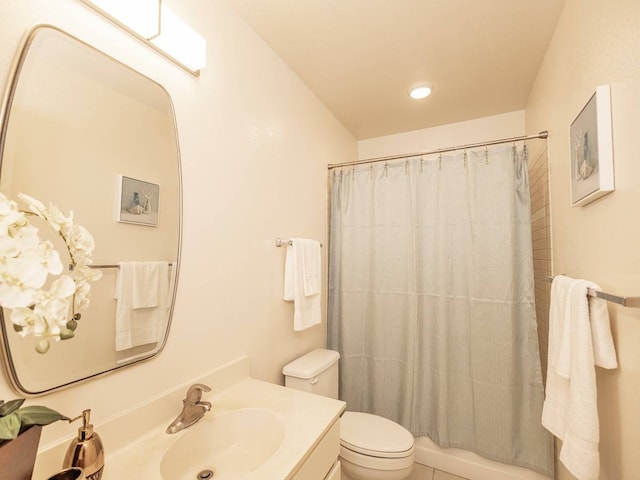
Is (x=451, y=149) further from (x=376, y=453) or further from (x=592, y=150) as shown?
(x=376, y=453)

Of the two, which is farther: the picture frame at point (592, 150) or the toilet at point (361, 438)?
the toilet at point (361, 438)

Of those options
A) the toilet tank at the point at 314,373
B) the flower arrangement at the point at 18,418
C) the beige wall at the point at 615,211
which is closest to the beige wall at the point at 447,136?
the beige wall at the point at 615,211

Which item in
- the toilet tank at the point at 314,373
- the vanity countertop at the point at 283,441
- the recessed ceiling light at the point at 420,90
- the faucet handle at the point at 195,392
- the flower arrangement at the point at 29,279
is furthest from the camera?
the recessed ceiling light at the point at 420,90

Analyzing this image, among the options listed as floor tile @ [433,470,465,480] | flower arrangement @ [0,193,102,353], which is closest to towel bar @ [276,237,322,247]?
flower arrangement @ [0,193,102,353]

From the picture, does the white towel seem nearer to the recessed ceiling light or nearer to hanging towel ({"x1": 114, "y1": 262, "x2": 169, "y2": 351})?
hanging towel ({"x1": 114, "y1": 262, "x2": 169, "y2": 351})

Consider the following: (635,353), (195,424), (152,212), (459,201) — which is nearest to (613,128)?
(635,353)

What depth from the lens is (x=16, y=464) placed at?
0.51 m

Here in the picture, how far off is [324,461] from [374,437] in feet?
2.21

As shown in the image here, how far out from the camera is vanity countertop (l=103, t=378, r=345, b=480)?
787mm

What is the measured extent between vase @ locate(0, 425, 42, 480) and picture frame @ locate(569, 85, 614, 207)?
1527 mm

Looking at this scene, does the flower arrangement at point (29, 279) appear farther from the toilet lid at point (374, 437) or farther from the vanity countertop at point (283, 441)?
the toilet lid at point (374, 437)

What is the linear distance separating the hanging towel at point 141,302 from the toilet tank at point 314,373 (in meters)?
0.82

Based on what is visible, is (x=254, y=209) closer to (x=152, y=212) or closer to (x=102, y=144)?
(x=152, y=212)

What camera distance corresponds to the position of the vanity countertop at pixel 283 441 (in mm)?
787
